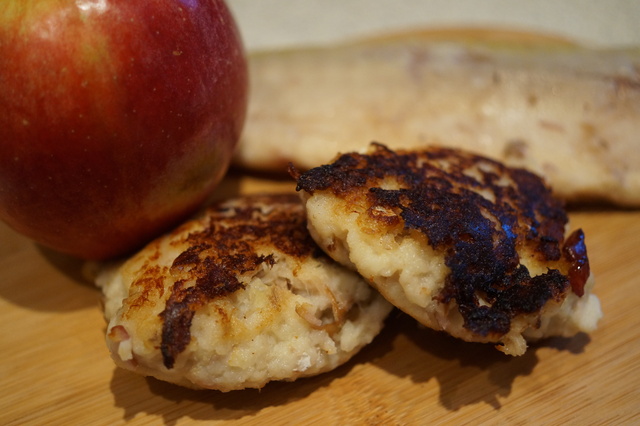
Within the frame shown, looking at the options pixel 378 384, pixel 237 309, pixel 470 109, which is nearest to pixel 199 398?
pixel 237 309

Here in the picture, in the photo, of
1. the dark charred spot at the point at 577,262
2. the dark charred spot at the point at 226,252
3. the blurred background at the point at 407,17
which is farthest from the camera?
the blurred background at the point at 407,17

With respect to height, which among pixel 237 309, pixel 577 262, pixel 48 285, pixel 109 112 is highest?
pixel 109 112

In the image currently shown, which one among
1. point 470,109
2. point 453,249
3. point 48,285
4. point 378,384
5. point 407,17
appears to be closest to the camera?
point 453,249

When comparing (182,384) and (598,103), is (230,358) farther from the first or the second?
(598,103)

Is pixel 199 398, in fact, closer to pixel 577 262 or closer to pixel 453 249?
pixel 453 249

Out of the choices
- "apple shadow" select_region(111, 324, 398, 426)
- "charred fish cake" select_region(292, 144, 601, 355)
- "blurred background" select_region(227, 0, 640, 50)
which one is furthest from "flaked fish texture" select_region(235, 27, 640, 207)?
"blurred background" select_region(227, 0, 640, 50)

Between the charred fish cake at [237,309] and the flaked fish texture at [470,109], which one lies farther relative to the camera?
the flaked fish texture at [470,109]

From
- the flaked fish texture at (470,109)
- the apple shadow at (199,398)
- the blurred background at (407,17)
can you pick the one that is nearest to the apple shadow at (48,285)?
the apple shadow at (199,398)

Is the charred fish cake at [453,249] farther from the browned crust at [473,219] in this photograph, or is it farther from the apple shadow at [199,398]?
the apple shadow at [199,398]
